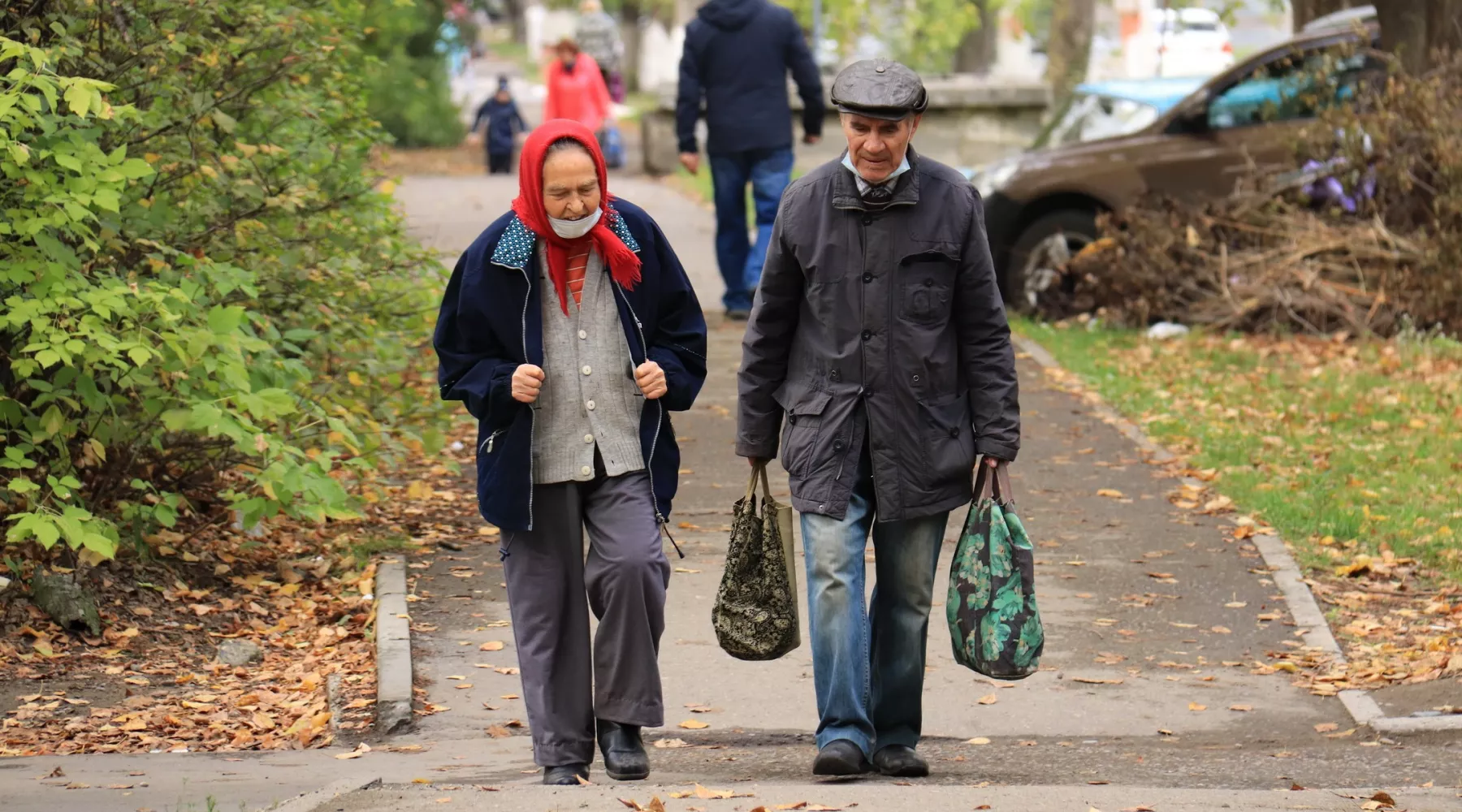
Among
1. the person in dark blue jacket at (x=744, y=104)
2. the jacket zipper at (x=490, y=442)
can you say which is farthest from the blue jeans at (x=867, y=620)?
the person in dark blue jacket at (x=744, y=104)

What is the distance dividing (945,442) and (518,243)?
1215mm

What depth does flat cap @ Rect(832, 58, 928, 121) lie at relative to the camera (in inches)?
197

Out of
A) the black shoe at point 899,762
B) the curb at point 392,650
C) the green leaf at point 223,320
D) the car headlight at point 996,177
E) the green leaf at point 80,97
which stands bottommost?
the curb at point 392,650

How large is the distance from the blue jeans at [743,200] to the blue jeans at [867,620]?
22.4 feet

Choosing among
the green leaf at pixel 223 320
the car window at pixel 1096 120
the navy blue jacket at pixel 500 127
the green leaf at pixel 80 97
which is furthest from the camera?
the navy blue jacket at pixel 500 127

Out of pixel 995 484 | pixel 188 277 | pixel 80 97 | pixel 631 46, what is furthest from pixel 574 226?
pixel 631 46

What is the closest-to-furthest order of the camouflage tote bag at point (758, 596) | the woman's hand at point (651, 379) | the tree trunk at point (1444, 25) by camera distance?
the woman's hand at point (651, 379) < the camouflage tote bag at point (758, 596) < the tree trunk at point (1444, 25)

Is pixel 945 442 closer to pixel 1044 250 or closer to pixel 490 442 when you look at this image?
pixel 490 442

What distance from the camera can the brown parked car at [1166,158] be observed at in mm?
14055

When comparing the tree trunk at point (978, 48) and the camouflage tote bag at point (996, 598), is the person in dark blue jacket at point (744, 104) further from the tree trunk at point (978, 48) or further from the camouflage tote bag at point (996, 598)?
the tree trunk at point (978, 48)

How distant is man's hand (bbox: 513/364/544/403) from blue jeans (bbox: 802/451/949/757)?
31.7 inches

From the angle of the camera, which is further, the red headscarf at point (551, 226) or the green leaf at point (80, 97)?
the green leaf at point (80, 97)

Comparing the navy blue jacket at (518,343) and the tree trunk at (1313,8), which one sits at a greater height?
the tree trunk at (1313,8)

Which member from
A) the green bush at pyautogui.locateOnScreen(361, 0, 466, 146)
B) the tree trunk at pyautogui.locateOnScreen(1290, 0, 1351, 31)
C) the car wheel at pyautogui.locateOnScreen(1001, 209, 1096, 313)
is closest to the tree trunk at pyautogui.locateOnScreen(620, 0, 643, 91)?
the green bush at pyautogui.locateOnScreen(361, 0, 466, 146)
